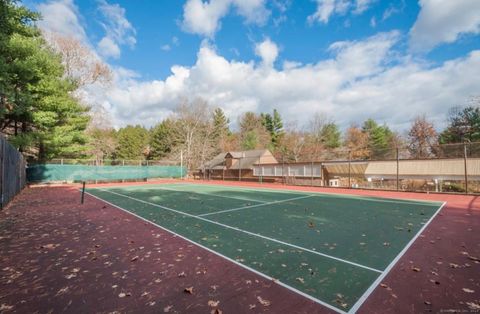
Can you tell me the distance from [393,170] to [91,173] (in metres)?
26.5

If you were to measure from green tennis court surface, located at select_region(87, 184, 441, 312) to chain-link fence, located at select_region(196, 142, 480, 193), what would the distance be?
8.71 m

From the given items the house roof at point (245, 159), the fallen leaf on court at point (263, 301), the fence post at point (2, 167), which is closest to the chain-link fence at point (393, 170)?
the house roof at point (245, 159)

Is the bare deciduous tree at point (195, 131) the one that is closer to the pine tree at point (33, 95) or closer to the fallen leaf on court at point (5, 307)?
the pine tree at point (33, 95)

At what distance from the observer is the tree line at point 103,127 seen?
13.3m

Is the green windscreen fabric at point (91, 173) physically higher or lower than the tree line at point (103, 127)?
lower

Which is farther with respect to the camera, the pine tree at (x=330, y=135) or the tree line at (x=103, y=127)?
the pine tree at (x=330, y=135)

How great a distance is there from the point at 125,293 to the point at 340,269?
3.14 meters

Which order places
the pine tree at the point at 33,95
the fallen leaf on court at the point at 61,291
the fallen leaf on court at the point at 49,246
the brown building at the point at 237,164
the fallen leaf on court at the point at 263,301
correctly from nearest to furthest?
the fallen leaf on court at the point at 263,301 < the fallen leaf on court at the point at 61,291 < the fallen leaf on court at the point at 49,246 < the pine tree at the point at 33,95 < the brown building at the point at 237,164

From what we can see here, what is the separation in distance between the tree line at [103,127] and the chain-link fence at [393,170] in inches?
25.2

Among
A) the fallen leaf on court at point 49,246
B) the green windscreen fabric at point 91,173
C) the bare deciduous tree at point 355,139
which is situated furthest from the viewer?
the bare deciduous tree at point 355,139

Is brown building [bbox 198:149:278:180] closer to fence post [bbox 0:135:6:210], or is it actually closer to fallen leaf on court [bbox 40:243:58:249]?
fence post [bbox 0:135:6:210]

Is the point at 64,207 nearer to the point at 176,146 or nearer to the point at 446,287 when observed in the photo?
the point at 446,287

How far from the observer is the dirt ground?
112 inches

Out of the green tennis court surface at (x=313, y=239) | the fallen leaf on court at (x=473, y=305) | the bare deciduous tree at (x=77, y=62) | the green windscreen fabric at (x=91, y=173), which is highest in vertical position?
the bare deciduous tree at (x=77, y=62)
